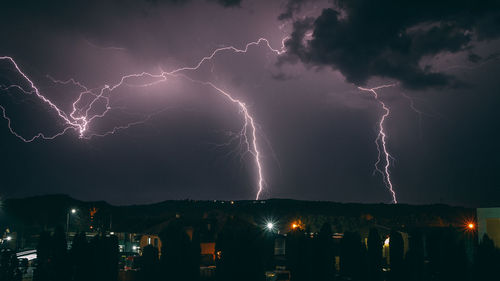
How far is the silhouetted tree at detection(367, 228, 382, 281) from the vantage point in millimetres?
19688

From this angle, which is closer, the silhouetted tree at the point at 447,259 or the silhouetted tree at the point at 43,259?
the silhouetted tree at the point at 43,259

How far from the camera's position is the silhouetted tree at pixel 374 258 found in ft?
64.6

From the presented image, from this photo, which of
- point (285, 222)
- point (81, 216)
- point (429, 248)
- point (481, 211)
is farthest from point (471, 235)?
point (81, 216)

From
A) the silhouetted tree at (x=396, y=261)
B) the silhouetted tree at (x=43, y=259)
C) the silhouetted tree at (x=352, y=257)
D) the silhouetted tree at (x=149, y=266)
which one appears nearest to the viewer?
the silhouetted tree at (x=149, y=266)

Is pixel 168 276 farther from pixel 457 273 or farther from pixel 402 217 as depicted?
pixel 402 217

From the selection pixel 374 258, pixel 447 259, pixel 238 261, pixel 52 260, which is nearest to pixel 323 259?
pixel 374 258

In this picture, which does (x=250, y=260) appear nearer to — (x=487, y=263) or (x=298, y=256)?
(x=298, y=256)

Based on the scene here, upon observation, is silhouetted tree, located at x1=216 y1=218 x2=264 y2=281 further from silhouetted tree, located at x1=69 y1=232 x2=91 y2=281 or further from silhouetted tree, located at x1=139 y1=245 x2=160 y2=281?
silhouetted tree, located at x1=69 y1=232 x2=91 y2=281

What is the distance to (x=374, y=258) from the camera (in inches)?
801

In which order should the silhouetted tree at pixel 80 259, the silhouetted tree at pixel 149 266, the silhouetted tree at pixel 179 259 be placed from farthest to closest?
the silhouetted tree at pixel 80 259 → the silhouetted tree at pixel 149 266 → the silhouetted tree at pixel 179 259

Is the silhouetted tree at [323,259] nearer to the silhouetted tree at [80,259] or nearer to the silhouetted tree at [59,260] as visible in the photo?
the silhouetted tree at [80,259]

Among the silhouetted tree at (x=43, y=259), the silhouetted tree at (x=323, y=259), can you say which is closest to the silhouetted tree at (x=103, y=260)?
the silhouetted tree at (x=43, y=259)

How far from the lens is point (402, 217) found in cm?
7331

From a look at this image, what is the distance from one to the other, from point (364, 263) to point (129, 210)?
2809 inches
